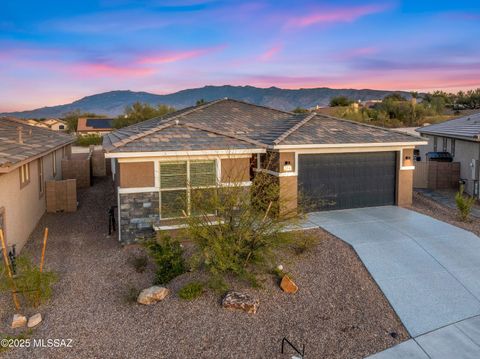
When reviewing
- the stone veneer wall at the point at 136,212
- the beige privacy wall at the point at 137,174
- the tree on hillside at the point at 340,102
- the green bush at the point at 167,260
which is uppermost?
the tree on hillside at the point at 340,102

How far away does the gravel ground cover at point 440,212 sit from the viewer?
13732 millimetres

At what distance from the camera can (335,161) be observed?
52.6 ft

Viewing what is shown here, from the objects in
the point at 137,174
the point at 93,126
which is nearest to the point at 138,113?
the point at 93,126

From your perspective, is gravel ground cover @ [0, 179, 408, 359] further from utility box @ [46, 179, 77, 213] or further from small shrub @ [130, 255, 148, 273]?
utility box @ [46, 179, 77, 213]

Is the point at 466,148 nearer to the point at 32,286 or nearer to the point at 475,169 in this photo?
the point at 475,169

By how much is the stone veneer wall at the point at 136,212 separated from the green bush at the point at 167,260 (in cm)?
237

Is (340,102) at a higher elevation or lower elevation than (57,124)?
higher

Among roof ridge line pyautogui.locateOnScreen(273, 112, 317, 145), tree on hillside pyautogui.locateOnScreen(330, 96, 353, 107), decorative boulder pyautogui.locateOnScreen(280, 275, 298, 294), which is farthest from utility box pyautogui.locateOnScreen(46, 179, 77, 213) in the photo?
tree on hillside pyautogui.locateOnScreen(330, 96, 353, 107)

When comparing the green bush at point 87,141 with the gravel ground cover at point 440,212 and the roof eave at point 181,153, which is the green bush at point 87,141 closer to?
the roof eave at point 181,153

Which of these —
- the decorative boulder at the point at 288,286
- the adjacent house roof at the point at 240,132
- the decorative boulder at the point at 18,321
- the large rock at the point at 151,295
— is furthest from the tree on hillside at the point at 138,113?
the decorative boulder at the point at 18,321

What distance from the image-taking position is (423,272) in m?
10.2

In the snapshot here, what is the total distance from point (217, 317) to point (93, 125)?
78.9 m

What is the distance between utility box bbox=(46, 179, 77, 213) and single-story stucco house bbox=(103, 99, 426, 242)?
279cm

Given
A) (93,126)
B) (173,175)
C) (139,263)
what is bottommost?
(139,263)
